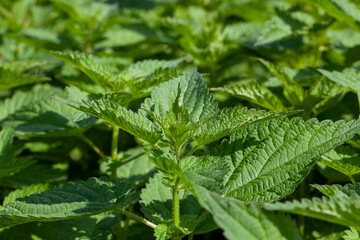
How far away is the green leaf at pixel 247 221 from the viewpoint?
3.05ft

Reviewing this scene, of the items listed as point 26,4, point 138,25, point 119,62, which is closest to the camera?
point 119,62

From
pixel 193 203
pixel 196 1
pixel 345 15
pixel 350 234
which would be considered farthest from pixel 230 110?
pixel 196 1

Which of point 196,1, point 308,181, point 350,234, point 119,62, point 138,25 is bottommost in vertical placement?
point 350,234

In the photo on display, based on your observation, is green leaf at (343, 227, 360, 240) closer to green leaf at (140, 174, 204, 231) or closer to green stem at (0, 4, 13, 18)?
green leaf at (140, 174, 204, 231)

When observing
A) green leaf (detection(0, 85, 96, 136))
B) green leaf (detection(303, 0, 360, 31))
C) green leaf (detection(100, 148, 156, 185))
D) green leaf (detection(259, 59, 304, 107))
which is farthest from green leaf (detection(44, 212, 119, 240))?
green leaf (detection(303, 0, 360, 31))

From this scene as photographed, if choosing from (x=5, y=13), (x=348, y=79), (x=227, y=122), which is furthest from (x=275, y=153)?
(x=5, y=13)

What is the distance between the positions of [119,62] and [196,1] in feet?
4.08

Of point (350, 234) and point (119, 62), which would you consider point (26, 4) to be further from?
point (350, 234)

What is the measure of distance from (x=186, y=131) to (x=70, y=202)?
438 millimetres

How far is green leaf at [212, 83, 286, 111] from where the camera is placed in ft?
5.58

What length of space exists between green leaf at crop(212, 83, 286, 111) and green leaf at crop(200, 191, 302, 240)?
778mm

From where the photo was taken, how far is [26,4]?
3076mm

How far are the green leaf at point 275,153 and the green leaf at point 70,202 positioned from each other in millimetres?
329

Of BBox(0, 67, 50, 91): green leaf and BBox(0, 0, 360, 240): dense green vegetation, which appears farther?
BBox(0, 67, 50, 91): green leaf
